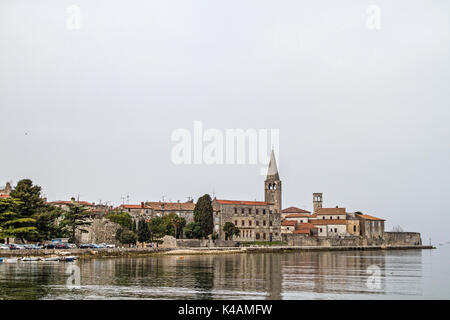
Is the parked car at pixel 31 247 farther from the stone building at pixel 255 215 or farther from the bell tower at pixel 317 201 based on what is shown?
the bell tower at pixel 317 201

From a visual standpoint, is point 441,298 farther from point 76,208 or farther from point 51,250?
point 76,208

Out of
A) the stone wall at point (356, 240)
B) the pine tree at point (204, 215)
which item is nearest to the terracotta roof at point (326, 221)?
the stone wall at point (356, 240)

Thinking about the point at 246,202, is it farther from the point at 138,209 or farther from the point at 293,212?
the point at 293,212

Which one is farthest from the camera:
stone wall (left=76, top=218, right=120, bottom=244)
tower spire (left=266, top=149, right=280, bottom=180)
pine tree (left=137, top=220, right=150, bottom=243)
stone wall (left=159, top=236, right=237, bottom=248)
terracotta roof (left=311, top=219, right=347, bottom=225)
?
terracotta roof (left=311, top=219, right=347, bottom=225)

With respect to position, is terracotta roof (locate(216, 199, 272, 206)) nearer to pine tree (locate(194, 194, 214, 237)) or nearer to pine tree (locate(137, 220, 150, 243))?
pine tree (locate(194, 194, 214, 237))

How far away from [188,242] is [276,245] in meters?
17.6

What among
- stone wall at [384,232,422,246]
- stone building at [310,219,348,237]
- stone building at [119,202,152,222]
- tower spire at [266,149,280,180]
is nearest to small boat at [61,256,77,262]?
stone building at [119,202,152,222]

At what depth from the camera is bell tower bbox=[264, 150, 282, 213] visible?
95062 millimetres

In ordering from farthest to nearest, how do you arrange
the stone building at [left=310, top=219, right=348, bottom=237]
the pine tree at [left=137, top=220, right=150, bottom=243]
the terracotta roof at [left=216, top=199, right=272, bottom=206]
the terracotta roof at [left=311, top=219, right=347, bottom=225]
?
the terracotta roof at [left=311, top=219, right=347, bottom=225] < the stone building at [left=310, top=219, right=348, bottom=237] < the terracotta roof at [left=216, top=199, right=272, bottom=206] < the pine tree at [left=137, top=220, right=150, bottom=243]

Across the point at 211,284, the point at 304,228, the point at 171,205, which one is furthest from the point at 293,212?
the point at 211,284

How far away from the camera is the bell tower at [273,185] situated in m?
95.1

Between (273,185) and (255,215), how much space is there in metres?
7.58
